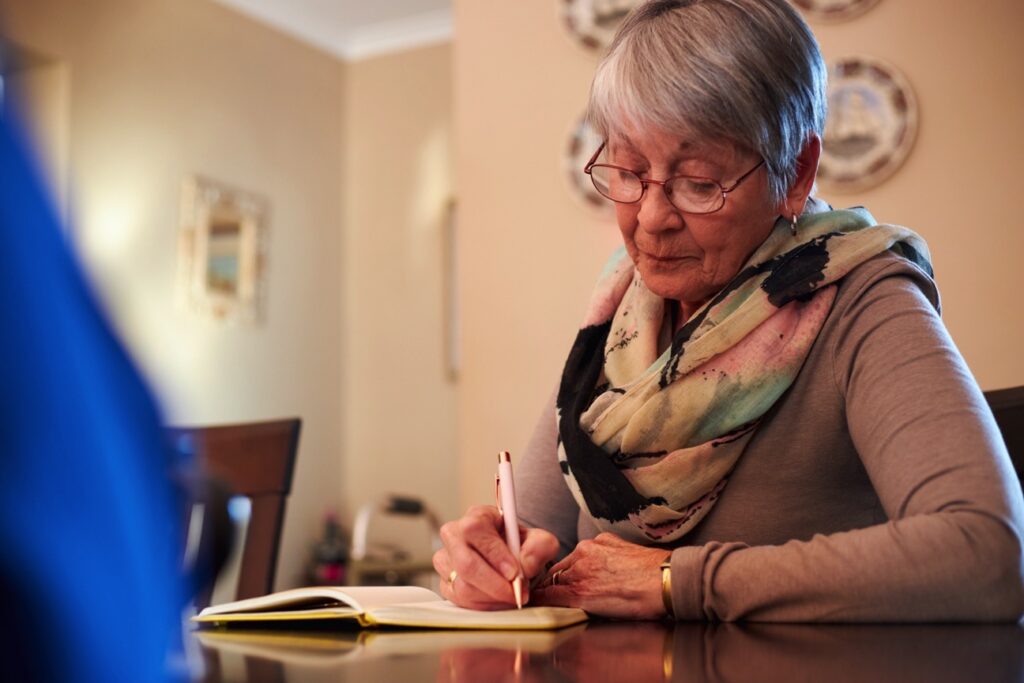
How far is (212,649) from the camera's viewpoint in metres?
0.85

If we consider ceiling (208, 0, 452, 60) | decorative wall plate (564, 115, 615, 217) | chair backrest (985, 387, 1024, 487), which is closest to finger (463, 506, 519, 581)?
chair backrest (985, 387, 1024, 487)

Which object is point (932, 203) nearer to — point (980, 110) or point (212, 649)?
point (980, 110)

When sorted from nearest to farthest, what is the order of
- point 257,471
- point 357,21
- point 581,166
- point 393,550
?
point 257,471 → point 581,166 → point 393,550 → point 357,21

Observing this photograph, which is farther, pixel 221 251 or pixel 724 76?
pixel 221 251

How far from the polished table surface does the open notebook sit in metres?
0.01

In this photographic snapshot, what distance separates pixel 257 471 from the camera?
5.02 ft

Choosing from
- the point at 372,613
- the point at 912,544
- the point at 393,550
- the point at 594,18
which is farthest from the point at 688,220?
the point at 393,550

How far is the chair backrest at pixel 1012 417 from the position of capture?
1.26 meters

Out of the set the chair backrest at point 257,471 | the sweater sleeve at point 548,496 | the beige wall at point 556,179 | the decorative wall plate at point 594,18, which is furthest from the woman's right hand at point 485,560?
the decorative wall plate at point 594,18

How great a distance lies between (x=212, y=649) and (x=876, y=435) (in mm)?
633

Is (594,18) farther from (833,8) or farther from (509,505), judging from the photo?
(509,505)

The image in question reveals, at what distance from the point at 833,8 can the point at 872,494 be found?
72.2 inches

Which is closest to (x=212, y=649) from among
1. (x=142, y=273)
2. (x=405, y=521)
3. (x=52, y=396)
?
(x=52, y=396)

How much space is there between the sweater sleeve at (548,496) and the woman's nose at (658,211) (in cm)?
34
